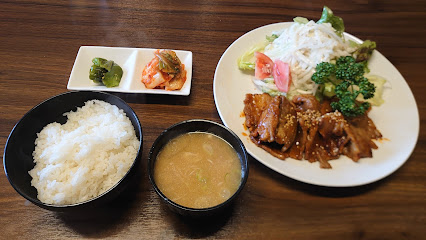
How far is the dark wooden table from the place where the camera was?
70.2 inches

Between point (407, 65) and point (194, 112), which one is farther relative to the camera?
→ point (407, 65)

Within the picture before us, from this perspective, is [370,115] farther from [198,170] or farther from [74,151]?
[74,151]

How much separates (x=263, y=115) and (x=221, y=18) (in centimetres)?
130

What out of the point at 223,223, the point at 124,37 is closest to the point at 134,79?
the point at 124,37

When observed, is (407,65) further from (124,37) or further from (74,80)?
(74,80)

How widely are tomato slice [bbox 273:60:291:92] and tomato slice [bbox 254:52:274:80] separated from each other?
46 millimetres

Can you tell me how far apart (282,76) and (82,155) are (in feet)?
5.03

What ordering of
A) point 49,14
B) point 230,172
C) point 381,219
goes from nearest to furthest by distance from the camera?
point 230,172
point 381,219
point 49,14

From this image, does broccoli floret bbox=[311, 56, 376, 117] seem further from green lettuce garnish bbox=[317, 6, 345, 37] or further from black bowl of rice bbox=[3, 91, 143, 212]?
black bowl of rice bbox=[3, 91, 143, 212]

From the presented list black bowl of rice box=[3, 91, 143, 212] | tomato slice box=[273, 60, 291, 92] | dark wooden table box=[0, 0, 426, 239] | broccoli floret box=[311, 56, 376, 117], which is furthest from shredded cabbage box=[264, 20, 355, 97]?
black bowl of rice box=[3, 91, 143, 212]

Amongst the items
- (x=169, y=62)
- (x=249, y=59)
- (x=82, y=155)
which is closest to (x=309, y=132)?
(x=249, y=59)

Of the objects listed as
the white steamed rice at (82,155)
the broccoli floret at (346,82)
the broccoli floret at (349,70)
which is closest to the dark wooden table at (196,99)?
the white steamed rice at (82,155)

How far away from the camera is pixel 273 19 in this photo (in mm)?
3029

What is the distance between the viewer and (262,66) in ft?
8.21
